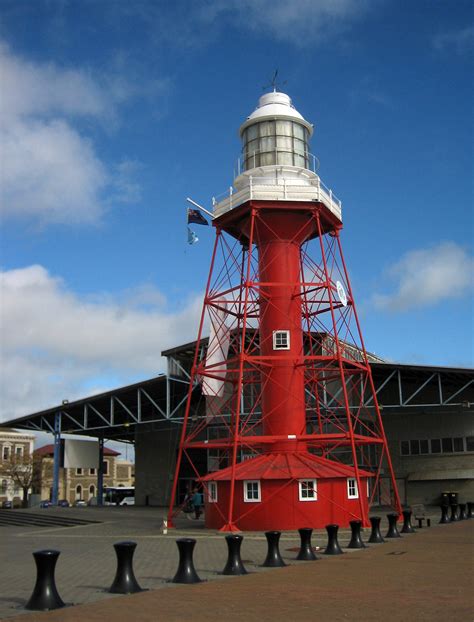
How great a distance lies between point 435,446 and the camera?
43.2 metres

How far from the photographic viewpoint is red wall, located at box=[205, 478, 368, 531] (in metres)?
24.9

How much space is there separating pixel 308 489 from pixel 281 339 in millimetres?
6578

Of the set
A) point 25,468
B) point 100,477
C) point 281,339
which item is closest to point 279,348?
point 281,339

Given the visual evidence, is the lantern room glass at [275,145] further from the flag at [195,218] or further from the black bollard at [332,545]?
the black bollard at [332,545]

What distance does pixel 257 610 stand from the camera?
10102 millimetres

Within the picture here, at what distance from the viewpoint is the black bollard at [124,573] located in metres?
12.0

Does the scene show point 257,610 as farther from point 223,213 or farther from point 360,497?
point 223,213

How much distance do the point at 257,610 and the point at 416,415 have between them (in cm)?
3565

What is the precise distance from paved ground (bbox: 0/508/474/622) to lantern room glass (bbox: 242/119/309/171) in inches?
640

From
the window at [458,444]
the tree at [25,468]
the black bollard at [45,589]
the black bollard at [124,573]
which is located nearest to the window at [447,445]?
the window at [458,444]

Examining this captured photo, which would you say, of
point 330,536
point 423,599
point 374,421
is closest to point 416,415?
point 374,421

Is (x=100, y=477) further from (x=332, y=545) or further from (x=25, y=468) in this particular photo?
(x=332, y=545)

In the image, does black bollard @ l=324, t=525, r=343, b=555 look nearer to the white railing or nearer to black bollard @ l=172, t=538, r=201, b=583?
black bollard @ l=172, t=538, r=201, b=583

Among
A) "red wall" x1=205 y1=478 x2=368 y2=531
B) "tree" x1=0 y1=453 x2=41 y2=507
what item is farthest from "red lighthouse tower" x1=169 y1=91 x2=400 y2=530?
"tree" x1=0 y1=453 x2=41 y2=507
